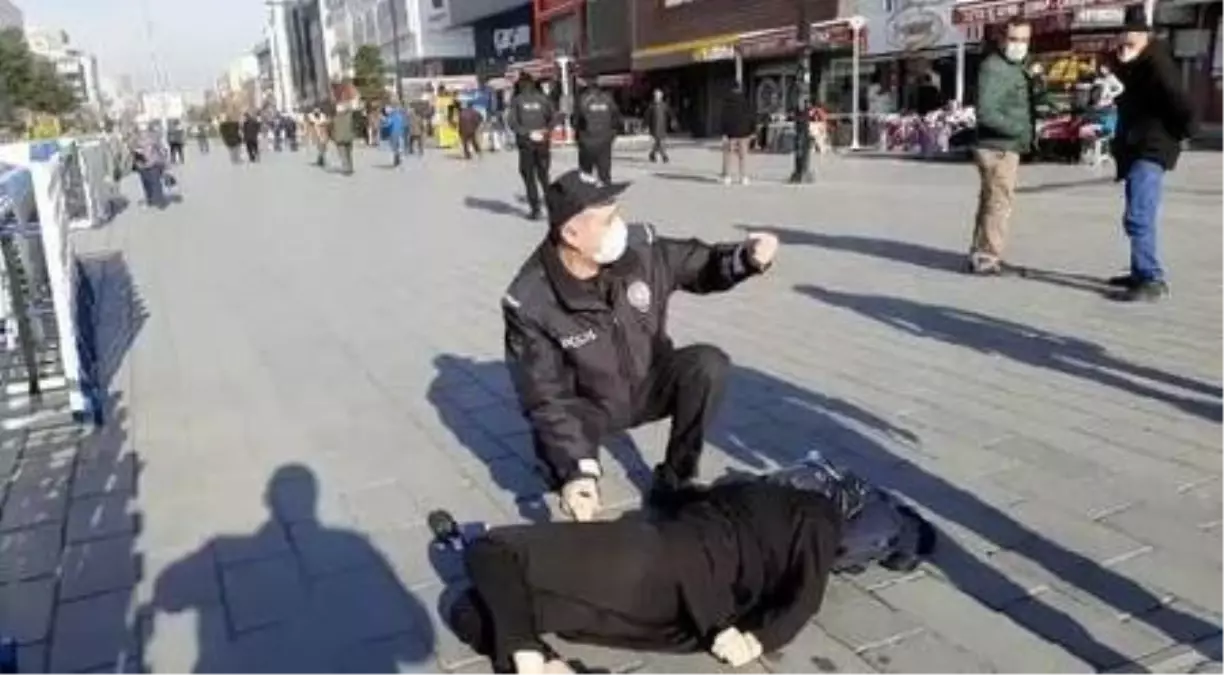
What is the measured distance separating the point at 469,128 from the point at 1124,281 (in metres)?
24.1

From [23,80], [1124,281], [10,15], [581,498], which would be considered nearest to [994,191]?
[1124,281]

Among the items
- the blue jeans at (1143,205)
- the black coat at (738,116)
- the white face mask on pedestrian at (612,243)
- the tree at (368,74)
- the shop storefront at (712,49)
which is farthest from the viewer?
the tree at (368,74)

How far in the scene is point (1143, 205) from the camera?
6.73m

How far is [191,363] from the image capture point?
693 centimetres

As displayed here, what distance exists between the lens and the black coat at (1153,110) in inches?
255

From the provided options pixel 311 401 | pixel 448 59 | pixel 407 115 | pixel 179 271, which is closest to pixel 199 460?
pixel 311 401

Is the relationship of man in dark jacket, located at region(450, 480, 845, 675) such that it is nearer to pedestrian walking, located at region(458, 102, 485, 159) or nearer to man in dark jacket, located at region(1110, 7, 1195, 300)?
man in dark jacket, located at region(1110, 7, 1195, 300)

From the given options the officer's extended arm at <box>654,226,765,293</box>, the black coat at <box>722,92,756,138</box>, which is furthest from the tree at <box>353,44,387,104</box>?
the officer's extended arm at <box>654,226,765,293</box>

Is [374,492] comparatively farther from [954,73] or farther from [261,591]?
[954,73]

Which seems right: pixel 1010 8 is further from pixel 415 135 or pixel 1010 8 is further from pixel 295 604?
pixel 295 604

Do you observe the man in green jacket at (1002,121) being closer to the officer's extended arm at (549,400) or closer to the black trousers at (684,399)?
the black trousers at (684,399)

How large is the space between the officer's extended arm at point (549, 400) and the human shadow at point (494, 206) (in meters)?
11.1

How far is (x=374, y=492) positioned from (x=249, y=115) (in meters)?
35.2

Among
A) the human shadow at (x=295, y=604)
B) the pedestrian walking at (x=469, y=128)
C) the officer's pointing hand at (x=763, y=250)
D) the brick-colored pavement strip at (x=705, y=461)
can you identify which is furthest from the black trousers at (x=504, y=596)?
the pedestrian walking at (x=469, y=128)
